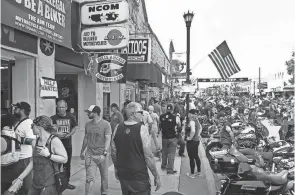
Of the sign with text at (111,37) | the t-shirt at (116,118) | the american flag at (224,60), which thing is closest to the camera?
the sign with text at (111,37)

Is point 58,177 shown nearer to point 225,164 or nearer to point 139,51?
point 225,164

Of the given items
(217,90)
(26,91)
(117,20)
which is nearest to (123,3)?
(117,20)

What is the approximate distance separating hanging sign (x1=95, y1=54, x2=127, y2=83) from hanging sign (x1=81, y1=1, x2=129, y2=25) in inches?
35.8

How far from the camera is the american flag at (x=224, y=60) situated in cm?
1395

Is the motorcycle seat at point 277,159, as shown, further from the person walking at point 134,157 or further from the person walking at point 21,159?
the person walking at point 21,159

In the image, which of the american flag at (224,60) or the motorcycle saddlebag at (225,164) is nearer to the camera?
the motorcycle saddlebag at (225,164)

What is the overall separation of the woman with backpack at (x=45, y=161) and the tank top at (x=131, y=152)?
71cm

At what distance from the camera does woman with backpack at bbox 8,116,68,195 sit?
3.64m

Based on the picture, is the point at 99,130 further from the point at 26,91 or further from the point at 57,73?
the point at 57,73

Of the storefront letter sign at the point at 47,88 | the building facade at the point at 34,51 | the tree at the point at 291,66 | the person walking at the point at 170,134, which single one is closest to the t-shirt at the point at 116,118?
the person walking at the point at 170,134

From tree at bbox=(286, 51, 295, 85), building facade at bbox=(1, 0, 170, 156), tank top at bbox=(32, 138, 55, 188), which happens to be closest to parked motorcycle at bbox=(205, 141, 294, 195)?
tank top at bbox=(32, 138, 55, 188)

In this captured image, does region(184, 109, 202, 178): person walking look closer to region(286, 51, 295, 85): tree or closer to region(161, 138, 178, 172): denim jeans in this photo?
region(161, 138, 178, 172): denim jeans

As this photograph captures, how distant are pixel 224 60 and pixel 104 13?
8.09 meters

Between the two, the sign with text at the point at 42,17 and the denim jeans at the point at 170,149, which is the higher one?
the sign with text at the point at 42,17
